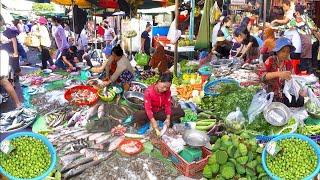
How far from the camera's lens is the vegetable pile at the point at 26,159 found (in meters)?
3.30

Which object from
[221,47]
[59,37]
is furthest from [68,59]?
[221,47]

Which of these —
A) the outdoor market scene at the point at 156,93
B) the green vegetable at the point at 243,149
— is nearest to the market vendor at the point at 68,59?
the outdoor market scene at the point at 156,93

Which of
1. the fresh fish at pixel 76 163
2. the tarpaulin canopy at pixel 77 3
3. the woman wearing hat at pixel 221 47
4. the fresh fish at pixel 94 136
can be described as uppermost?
the tarpaulin canopy at pixel 77 3

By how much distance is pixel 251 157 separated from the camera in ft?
11.8

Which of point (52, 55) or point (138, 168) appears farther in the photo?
point (52, 55)

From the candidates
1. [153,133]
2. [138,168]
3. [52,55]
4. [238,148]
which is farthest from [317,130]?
[52,55]

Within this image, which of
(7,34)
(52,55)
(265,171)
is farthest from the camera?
(52,55)

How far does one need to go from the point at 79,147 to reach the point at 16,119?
0.87 metres

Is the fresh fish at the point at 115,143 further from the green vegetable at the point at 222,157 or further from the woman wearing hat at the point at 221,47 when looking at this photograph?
the woman wearing hat at the point at 221,47

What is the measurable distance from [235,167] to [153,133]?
3.89ft

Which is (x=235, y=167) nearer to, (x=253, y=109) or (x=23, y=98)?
(x=253, y=109)

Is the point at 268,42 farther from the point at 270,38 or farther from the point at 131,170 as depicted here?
the point at 131,170

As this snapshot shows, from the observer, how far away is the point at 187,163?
3.65 m

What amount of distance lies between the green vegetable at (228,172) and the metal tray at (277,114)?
1.04m
